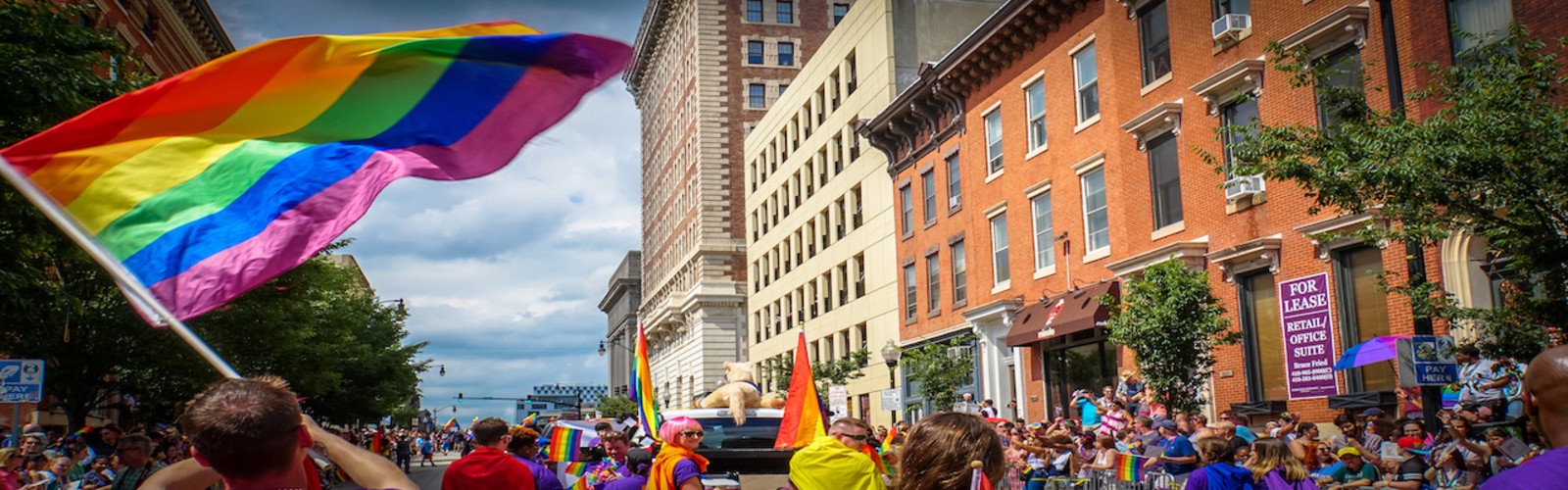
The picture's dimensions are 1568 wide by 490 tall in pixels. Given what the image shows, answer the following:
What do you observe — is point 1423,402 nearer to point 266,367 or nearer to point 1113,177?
point 1113,177

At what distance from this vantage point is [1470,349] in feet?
49.4

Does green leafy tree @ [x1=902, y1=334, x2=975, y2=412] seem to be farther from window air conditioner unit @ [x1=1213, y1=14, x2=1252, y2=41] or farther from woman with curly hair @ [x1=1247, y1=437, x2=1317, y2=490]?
woman with curly hair @ [x1=1247, y1=437, x2=1317, y2=490]

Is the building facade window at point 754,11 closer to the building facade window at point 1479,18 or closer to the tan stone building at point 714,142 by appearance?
the tan stone building at point 714,142

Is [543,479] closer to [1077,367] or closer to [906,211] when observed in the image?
[1077,367]

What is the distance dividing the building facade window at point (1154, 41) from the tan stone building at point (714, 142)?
43.6 meters

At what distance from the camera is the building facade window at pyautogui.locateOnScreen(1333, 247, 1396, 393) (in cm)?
2016

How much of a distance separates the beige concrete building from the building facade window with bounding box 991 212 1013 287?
6056mm

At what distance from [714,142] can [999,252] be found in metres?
40.3

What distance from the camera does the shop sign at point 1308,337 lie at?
20.9 meters

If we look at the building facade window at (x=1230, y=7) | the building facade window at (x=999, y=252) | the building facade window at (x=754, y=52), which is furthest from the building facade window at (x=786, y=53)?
the building facade window at (x=1230, y=7)

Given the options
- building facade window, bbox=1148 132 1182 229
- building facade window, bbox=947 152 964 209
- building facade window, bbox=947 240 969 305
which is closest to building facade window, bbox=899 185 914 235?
building facade window, bbox=947 152 964 209

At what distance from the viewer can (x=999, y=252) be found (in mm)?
33594

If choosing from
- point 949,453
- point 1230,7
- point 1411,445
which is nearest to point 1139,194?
point 1230,7

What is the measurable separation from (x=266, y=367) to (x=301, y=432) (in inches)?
1539
